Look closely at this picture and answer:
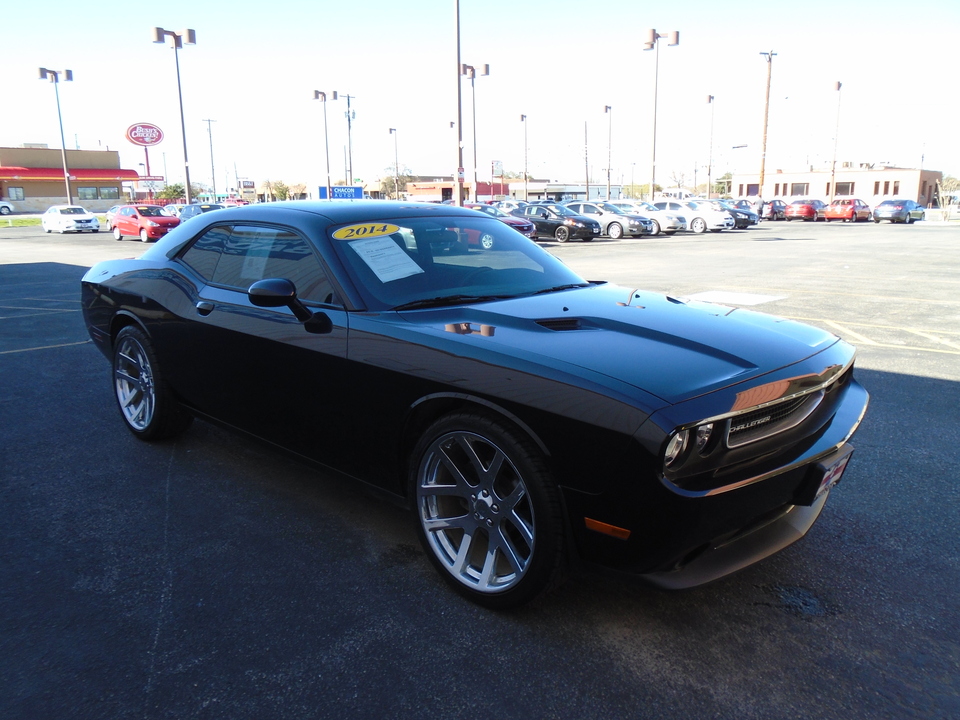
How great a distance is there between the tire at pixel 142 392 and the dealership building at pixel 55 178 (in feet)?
252

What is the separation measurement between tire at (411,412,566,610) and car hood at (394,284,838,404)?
35 cm

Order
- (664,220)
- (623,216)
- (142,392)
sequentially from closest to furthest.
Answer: (142,392), (623,216), (664,220)

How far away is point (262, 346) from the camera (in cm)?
369

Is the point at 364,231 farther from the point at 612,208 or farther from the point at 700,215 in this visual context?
the point at 700,215

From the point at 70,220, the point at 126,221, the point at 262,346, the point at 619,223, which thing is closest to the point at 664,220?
the point at 619,223

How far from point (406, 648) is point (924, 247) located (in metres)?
25.1

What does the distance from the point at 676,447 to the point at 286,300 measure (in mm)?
1869

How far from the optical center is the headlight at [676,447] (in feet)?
7.81

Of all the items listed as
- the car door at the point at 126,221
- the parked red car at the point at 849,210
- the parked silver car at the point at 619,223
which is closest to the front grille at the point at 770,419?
the parked silver car at the point at 619,223

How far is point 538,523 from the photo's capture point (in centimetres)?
263

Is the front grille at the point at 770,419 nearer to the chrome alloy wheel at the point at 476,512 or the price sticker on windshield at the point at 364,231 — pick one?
the chrome alloy wheel at the point at 476,512

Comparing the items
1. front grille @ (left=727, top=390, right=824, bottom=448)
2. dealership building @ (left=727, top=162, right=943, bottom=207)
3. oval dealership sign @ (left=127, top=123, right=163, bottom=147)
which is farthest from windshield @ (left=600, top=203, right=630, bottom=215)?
dealership building @ (left=727, top=162, right=943, bottom=207)

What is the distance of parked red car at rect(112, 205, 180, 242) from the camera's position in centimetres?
2939

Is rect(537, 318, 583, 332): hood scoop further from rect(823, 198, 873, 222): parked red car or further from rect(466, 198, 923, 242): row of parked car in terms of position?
rect(823, 198, 873, 222): parked red car
